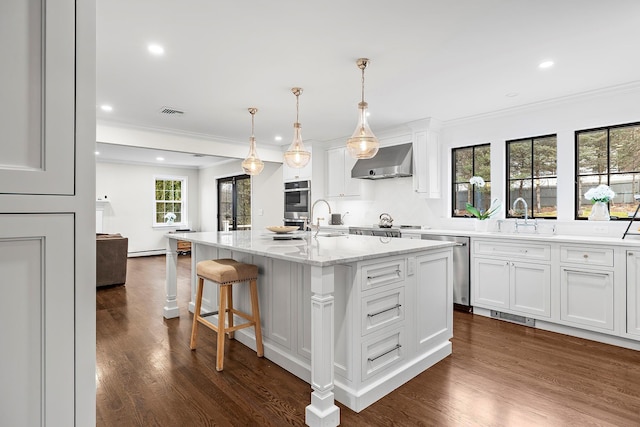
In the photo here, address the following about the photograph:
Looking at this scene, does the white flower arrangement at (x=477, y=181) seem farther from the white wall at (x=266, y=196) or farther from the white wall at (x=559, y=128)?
the white wall at (x=266, y=196)

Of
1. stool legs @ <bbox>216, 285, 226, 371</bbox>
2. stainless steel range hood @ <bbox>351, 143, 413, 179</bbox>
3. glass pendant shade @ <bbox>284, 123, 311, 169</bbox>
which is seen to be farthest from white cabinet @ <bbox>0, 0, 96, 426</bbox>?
stainless steel range hood @ <bbox>351, 143, 413, 179</bbox>

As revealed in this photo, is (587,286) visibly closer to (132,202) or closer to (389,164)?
(389,164)

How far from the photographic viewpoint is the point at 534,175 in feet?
13.7

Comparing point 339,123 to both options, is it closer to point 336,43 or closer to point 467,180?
point 467,180

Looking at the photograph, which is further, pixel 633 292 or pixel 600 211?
pixel 600 211

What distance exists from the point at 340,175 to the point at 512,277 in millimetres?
3098

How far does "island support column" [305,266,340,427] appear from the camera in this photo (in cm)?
187

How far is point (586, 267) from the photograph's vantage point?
10.4 ft

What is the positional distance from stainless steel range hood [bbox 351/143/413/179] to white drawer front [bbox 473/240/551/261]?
1.49 meters

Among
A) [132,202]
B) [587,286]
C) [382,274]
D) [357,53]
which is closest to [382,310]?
[382,274]

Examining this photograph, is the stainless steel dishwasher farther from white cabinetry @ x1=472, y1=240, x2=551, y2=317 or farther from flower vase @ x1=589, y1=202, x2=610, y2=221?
flower vase @ x1=589, y1=202, x2=610, y2=221

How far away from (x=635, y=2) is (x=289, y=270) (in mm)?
2711

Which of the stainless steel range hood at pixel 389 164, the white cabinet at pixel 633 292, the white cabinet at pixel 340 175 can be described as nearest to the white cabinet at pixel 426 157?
the stainless steel range hood at pixel 389 164

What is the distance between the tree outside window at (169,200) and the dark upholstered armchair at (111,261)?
366 cm
